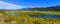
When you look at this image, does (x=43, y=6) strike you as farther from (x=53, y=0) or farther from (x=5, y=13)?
(x=5, y=13)

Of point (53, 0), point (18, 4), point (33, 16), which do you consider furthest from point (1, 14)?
point (53, 0)

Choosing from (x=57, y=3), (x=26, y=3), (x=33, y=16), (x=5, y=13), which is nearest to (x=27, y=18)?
(x=33, y=16)

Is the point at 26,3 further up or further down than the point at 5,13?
further up

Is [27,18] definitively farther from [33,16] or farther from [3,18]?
[3,18]

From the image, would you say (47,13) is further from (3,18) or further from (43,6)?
(3,18)

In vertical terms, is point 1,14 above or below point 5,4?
below

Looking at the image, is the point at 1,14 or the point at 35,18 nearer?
the point at 35,18

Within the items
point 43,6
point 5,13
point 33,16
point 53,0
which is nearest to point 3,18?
point 5,13
